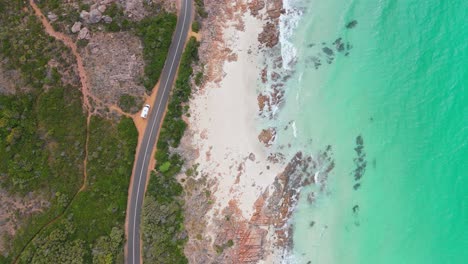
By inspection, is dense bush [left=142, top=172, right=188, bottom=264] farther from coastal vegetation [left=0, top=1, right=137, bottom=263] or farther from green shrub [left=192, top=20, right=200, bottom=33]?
green shrub [left=192, top=20, right=200, bottom=33]

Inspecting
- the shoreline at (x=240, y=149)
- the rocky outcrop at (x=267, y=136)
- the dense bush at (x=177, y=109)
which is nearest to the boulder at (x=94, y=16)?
the dense bush at (x=177, y=109)

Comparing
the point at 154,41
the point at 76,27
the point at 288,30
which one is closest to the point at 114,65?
the point at 154,41

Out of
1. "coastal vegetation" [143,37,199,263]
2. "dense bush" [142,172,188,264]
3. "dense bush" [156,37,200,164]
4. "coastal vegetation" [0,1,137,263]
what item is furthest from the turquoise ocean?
"coastal vegetation" [0,1,137,263]

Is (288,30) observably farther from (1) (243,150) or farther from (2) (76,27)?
(2) (76,27)

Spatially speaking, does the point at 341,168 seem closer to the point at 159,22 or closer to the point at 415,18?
the point at 415,18

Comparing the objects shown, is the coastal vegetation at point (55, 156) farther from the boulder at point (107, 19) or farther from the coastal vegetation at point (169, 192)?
the boulder at point (107, 19)

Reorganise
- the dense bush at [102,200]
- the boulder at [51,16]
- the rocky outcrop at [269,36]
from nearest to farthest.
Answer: the boulder at [51,16] → the dense bush at [102,200] → the rocky outcrop at [269,36]
